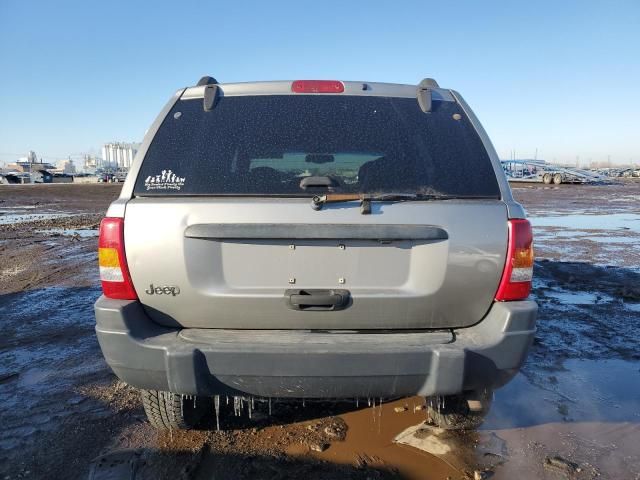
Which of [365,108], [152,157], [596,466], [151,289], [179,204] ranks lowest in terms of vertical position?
[596,466]

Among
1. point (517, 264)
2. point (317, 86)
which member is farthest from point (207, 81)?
point (517, 264)

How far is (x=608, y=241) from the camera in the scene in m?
10.7

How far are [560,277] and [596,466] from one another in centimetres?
501

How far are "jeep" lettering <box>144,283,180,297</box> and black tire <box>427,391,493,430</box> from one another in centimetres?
174

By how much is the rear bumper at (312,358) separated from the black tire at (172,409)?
1.35 ft

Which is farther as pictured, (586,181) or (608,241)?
(586,181)

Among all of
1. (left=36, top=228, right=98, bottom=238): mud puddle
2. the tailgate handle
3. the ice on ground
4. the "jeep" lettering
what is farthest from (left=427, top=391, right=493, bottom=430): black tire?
the ice on ground

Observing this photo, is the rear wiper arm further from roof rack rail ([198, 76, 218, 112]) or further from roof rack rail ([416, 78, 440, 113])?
roof rack rail ([198, 76, 218, 112])

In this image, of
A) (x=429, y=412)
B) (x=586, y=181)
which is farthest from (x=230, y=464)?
(x=586, y=181)

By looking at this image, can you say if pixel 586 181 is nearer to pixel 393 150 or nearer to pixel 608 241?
pixel 608 241

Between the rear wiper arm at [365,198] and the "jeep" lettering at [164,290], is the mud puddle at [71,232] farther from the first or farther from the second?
the rear wiper arm at [365,198]

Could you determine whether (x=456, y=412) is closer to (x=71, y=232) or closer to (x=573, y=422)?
(x=573, y=422)

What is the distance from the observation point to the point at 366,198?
8.07ft

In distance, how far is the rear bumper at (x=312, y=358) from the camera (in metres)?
2.35
